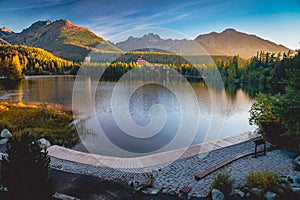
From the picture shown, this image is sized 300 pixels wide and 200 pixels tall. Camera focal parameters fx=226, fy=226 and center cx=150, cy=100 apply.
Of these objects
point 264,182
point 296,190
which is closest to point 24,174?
point 264,182

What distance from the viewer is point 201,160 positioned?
7.71 meters

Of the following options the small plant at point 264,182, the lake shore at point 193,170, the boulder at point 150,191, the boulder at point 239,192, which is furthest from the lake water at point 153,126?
the small plant at point 264,182

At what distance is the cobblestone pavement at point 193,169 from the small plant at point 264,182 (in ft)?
0.81

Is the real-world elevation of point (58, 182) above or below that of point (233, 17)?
below

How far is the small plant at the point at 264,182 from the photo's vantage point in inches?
198

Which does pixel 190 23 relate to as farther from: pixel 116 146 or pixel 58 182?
pixel 58 182

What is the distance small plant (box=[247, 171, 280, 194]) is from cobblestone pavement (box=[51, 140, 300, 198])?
248 mm

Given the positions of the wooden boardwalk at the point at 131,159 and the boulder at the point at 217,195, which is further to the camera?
the wooden boardwalk at the point at 131,159

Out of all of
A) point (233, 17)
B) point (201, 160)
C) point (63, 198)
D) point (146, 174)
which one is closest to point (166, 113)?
point (233, 17)

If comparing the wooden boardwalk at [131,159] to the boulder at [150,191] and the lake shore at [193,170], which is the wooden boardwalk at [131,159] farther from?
the boulder at [150,191]

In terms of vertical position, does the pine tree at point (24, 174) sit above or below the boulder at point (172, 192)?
above

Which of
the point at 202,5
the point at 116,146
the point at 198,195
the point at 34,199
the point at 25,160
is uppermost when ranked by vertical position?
the point at 202,5

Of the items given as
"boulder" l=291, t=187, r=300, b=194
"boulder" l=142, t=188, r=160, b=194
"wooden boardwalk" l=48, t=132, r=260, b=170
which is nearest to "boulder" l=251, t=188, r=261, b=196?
"boulder" l=291, t=187, r=300, b=194

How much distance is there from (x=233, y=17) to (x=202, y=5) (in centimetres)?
429
